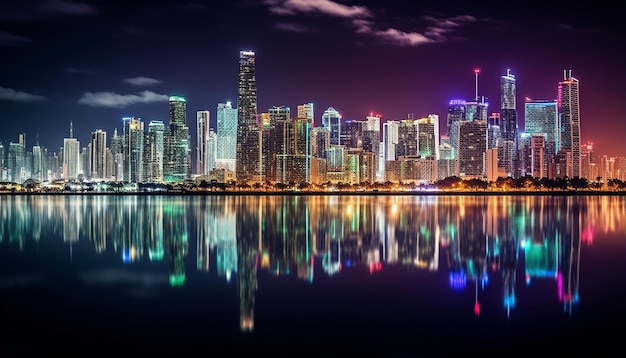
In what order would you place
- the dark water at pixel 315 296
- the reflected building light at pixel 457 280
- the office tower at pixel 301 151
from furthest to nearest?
the office tower at pixel 301 151
the reflected building light at pixel 457 280
the dark water at pixel 315 296

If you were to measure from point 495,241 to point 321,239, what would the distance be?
27.1ft

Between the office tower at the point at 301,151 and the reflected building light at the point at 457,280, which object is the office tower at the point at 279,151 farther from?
the reflected building light at the point at 457,280

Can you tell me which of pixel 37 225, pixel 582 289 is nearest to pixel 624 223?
pixel 582 289

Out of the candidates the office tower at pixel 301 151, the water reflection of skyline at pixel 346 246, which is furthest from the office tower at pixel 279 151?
the water reflection of skyline at pixel 346 246

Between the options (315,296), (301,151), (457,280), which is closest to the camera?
(315,296)

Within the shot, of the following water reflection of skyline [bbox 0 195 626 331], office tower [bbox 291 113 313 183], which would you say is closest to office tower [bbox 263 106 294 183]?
office tower [bbox 291 113 313 183]

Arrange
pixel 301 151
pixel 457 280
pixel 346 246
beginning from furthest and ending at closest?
1. pixel 301 151
2. pixel 346 246
3. pixel 457 280

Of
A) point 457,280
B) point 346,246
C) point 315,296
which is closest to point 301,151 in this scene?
point 346,246

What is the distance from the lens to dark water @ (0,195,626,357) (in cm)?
1005

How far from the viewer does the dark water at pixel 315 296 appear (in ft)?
33.0

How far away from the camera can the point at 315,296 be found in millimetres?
13914

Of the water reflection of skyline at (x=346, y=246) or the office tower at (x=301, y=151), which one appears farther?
the office tower at (x=301, y=151)

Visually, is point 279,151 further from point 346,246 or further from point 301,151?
point 346,246

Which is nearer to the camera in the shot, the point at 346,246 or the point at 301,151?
the point at 346,246
